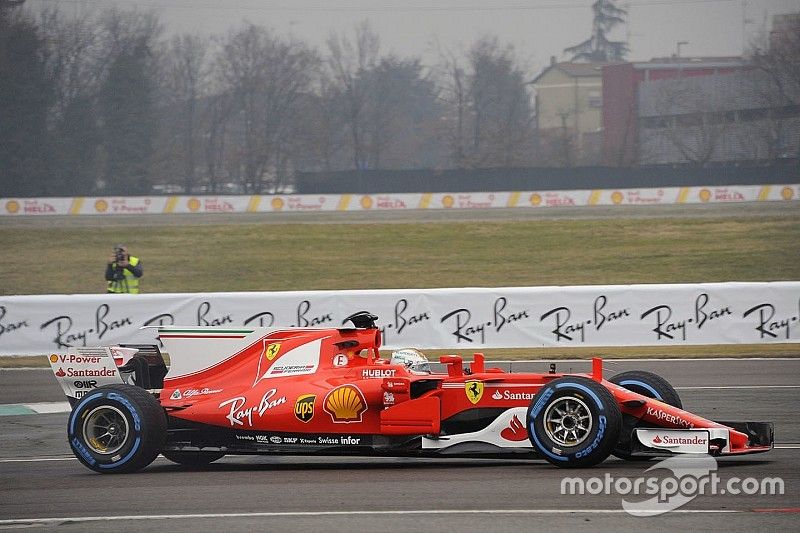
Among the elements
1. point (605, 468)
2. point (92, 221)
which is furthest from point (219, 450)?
point (92, 221)

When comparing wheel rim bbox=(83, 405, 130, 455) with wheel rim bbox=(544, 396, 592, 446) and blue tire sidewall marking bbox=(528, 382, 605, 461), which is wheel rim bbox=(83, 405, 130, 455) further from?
wheel rim bbox=(544, 396, 592, 446)

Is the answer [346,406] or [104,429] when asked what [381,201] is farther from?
[346,406]

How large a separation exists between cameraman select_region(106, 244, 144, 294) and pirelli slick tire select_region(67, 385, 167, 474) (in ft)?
43.8

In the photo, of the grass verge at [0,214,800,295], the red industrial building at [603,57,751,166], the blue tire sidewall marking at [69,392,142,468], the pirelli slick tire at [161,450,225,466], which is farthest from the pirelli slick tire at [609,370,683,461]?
the red industrial building at [603,57,751,166]

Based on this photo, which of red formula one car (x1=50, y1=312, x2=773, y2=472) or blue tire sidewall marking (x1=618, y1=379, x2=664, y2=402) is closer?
red formula one car (x1=50, y1=312, x2=773, y2=472)

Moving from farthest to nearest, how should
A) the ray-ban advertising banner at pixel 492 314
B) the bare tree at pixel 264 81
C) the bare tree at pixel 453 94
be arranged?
the bare tree at pixel 453 94
the bare tree at pixel 264 81
the ray-ban advertising banner at pixel 492 314

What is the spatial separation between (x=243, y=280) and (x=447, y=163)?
32249mm

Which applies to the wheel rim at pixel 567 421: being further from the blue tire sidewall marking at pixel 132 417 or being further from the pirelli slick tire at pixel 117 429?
the blue tire sidewall marking at pixel 132 417

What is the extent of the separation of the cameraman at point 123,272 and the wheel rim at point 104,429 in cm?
1336

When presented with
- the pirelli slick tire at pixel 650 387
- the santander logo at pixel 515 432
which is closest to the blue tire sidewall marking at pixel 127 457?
the santander logo at pixel 515 432

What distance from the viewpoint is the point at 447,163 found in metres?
67.6

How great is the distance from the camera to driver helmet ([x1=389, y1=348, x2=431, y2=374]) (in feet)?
33.2

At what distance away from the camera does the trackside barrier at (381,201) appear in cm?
5147

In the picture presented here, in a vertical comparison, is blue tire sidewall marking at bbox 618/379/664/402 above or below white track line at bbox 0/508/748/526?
above
